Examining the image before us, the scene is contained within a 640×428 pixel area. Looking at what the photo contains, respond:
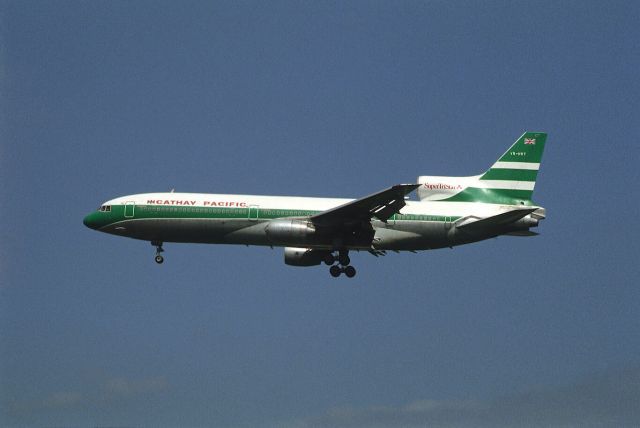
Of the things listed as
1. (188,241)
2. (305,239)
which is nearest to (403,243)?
(305,239)

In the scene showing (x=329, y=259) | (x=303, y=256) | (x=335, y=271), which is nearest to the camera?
(x=335, y=271)

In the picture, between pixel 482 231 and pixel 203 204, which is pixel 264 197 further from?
pixel 482 231

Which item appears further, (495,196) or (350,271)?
(495,196)

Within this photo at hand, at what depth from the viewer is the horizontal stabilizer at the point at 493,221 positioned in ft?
131

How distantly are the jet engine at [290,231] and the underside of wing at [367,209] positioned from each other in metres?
0.54

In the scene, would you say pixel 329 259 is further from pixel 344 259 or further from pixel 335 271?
pixel 344 259

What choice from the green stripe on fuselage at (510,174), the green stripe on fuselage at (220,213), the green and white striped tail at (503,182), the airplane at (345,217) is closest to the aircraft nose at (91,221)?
the airplane at (345,217)

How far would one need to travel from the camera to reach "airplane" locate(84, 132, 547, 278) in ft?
134

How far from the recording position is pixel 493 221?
40812mm

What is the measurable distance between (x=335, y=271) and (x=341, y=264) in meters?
0.49

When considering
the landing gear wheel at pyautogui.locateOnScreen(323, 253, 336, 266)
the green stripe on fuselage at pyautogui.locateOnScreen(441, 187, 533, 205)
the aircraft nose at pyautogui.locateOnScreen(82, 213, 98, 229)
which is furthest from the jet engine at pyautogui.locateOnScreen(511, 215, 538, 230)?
the aircraft nose at pyautogui.locateOnScreen(82, 213, 98, 229)

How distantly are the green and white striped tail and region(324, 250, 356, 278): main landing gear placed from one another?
491 cm

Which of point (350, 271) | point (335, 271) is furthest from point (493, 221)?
point (335, 271)

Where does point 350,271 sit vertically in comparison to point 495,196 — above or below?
below
